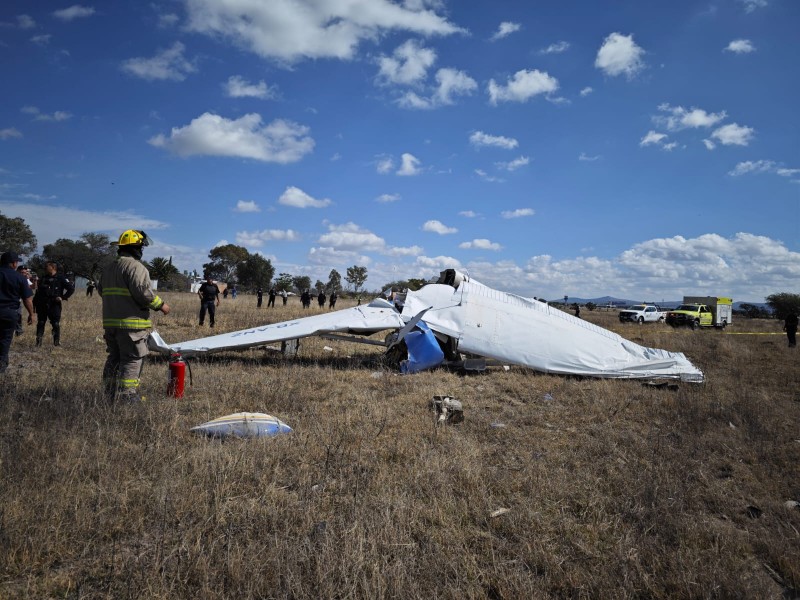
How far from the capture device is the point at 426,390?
6555mm

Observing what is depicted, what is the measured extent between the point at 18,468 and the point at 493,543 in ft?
10.0

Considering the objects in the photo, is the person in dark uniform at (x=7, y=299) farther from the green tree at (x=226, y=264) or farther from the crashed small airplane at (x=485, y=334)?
the green tree at (x=226, y=264)

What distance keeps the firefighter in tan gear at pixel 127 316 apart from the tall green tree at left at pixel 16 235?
6110 cm

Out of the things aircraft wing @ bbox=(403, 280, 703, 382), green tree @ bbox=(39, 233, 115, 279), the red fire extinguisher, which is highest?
green tree @ bbox=(39, 233, 115, 279)

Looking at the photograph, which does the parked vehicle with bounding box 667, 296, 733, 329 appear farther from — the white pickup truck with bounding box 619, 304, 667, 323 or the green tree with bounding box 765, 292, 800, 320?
the green tree with bounding box 765, 292, 800, 320

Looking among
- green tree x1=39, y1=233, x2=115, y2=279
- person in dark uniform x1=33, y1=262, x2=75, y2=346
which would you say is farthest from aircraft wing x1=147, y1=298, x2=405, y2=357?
green tree x1=39, y1=233, x2=115, y2=279

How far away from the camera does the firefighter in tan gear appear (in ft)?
15.0

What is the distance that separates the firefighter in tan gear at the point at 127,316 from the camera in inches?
180

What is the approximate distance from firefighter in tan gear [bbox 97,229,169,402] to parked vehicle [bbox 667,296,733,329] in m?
34.0

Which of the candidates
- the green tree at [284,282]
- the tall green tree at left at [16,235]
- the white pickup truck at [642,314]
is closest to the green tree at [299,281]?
the green tree at [284,282]

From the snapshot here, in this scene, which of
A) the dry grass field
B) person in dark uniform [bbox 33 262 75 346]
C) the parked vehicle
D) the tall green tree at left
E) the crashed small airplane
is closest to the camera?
the dry grass field

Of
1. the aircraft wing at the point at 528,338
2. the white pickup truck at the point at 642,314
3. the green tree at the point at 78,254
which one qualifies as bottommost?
the aircraft wing at the point at 528,338

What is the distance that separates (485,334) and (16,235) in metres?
65.2

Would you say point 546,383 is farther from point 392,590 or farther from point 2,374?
point 2,374
